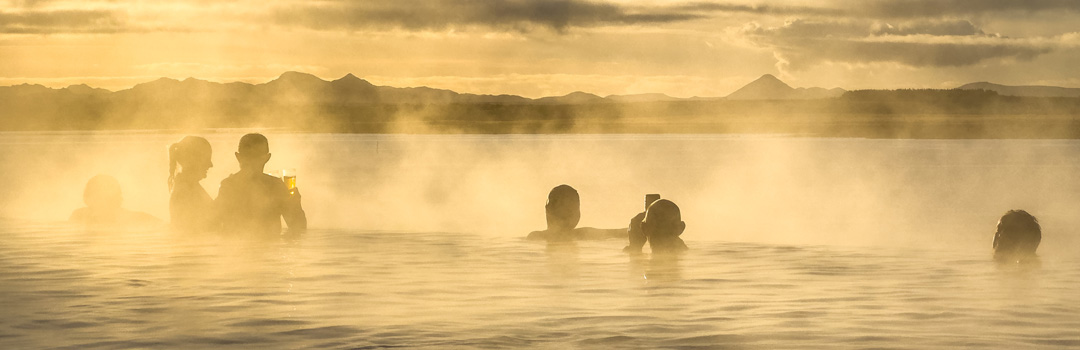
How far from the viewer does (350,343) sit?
1243 cm

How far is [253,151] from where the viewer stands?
21469mm

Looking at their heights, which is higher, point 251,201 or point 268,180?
point 268,180

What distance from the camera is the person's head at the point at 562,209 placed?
24.2m

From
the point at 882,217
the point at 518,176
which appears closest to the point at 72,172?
the point at 518,176

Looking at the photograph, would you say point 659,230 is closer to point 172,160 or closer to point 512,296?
point 512,296

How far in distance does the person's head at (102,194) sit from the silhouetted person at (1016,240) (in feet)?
54.7

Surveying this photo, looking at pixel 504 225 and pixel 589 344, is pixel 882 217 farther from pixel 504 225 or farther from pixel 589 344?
pixel 589 344

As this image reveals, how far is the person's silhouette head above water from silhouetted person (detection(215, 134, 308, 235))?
5799mm

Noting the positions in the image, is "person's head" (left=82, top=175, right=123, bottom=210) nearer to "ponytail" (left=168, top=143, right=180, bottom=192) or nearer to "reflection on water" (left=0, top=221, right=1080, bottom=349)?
"reflection on water" (left=0, top=221, right=1080, bottom=349)

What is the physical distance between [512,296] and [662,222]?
601 centimetres

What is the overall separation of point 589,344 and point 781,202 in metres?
28.0

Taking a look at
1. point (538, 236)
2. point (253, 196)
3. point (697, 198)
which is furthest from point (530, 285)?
point (697, 198)

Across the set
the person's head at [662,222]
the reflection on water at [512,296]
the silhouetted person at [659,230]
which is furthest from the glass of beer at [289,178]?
the person's head at [662,222]

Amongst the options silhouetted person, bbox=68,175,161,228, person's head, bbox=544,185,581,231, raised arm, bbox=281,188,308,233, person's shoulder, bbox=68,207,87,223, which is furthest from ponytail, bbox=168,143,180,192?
person's head, bbox=544,185,581,231
